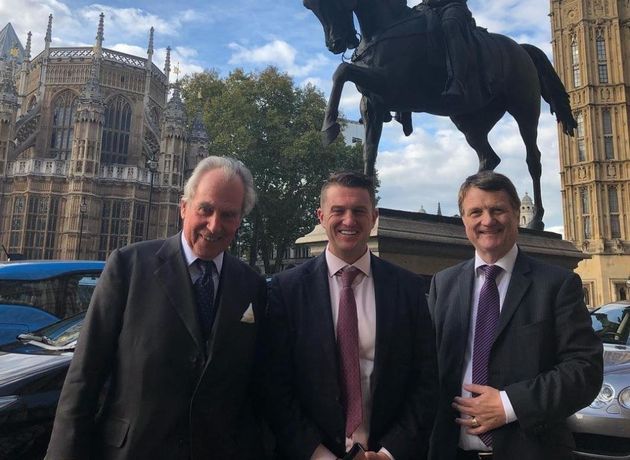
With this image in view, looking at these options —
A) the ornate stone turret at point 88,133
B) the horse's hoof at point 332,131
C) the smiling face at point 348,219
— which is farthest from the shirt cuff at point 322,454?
the ornate stone turret at point 88,133

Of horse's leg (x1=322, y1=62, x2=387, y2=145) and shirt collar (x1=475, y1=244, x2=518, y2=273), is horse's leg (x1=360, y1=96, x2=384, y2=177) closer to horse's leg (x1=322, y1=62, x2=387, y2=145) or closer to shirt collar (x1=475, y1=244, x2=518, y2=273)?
horse's leg (x1=322, y1=62, x2=387, y2=145)

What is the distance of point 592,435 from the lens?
388 centimetres

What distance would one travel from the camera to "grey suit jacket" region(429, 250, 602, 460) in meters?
2.07

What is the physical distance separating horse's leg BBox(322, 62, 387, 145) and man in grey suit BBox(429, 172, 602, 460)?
378 centimetres

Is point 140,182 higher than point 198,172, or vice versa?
point 140,182

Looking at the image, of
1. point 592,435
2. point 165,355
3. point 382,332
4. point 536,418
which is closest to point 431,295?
point 382,332

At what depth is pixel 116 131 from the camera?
1592 inches

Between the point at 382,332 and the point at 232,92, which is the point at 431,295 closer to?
the point at 382,332

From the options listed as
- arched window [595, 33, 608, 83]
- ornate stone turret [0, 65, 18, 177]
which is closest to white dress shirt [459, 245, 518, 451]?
ornate stone turret [0, 65, 18, 177]

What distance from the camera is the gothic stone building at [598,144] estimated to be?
36406 millimetres

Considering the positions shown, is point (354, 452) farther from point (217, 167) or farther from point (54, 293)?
point (54, 293)

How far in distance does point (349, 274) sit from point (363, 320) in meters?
0.22

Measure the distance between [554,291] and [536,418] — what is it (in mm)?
538

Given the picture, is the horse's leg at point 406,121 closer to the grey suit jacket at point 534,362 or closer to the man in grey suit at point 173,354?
the grey suit jacket at point 534,362
